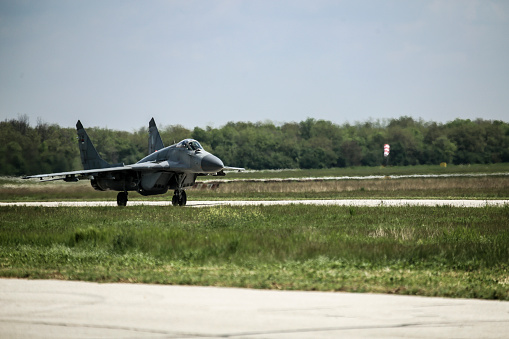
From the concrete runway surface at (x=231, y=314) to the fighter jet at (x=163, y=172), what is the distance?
1988 centimetres

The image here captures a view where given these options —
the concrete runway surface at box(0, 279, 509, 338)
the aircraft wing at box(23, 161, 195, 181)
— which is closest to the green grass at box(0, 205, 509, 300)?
the concrete runway surface at box(0, 279, 509, 338)

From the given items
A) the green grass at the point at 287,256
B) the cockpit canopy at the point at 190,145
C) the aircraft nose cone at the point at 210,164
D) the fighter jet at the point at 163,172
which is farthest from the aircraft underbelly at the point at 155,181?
the green grass at the point at 287,256

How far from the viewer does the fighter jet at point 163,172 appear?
1173 inches

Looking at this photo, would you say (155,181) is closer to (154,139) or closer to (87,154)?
(154,139)

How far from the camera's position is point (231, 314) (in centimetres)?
789

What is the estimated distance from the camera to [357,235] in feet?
→ 55.5

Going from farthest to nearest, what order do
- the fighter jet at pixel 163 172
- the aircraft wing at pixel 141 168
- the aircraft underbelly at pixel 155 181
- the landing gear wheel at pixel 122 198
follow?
the landing gear wheel at pixel 122 198, the aircraft underbelly at pixel 155 181, the aircraft wing at pixel 141 168, the fighter jet at pixel 163 172

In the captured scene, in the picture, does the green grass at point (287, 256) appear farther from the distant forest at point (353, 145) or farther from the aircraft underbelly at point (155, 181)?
the distant forest at point (353, 145)

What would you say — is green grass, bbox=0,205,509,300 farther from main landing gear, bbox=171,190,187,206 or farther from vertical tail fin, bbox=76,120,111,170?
vertical tail fin, bbox=76,120,111,170

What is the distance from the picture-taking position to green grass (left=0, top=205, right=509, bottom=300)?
34.8ft

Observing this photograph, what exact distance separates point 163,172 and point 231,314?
2344 centimetres

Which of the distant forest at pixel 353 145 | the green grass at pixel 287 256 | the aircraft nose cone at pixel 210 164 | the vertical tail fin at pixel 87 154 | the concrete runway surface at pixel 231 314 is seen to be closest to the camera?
the concrete runway surface at pixel 231 314

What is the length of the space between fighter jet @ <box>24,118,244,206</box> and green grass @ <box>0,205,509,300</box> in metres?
8.85

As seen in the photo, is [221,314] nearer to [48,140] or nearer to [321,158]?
[48,140]
